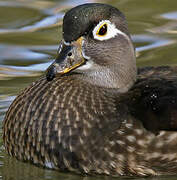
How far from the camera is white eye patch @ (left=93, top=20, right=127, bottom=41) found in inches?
208

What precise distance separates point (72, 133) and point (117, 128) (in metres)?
0.33

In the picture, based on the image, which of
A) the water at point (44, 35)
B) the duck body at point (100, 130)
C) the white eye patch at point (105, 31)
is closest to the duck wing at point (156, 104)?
the duck body at point (100, 130)

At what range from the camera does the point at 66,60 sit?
17.0 ft

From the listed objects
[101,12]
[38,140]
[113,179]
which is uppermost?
[101,12]

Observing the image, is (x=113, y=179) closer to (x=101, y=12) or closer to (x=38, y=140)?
(x=38, y=140)

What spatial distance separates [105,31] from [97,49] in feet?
0.49

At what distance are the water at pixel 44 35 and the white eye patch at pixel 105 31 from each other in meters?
1.32

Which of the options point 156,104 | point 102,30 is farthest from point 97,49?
point 156,104

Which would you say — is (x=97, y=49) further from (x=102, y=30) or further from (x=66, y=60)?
(x=66, y=60)

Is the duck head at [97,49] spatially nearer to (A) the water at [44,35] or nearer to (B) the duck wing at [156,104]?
(B) the duck wing at [156,104]

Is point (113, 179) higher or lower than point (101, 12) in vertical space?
lower

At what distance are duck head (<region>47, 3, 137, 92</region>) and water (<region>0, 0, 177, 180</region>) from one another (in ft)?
3.65

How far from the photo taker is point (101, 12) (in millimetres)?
5277

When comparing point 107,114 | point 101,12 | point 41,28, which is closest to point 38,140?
point 107,114
